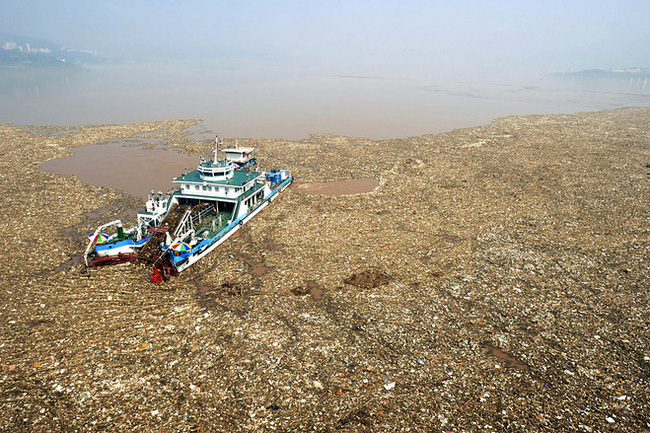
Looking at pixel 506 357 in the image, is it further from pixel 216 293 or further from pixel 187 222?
pixel 187 222

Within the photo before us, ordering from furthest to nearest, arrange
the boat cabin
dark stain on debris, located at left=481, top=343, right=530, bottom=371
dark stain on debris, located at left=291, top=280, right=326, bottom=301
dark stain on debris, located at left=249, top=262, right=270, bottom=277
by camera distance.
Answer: the boat cabin < dark stain on debris, located at left=249, top=262, right=270, bottom=277 < dark stain on debris, located at left=291, top=280, right=326, bottom=301 < dark stain on debris, located at left=481, top=343, right=530, bottom=371

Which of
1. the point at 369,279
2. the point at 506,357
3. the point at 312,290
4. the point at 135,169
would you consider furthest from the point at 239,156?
the point at 506,357

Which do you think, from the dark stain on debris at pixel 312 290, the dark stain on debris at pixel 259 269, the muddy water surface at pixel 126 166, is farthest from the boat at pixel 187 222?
the muddy water surface at pixel 126 166

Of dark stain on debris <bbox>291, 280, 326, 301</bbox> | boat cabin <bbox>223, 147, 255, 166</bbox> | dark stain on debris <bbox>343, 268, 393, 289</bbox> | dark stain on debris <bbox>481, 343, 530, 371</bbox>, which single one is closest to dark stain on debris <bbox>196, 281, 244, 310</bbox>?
dark stain on debris <bbox>291, 280, 326, 301</bbox>

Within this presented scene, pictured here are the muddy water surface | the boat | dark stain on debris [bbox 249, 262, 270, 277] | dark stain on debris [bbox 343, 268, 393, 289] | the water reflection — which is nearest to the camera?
dark stain on debris [bbox 343, 268, 393, 289]

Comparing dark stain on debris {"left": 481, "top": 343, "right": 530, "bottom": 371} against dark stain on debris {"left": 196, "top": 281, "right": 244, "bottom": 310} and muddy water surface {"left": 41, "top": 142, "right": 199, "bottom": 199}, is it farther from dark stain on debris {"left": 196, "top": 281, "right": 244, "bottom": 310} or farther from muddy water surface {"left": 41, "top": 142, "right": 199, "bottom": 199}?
muddy water surface {"left": 41, "top": 142, "right": 199, "bottom": 199}

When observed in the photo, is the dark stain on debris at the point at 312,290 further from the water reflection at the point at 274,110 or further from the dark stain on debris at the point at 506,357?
the water reflection at the point at 274,110
